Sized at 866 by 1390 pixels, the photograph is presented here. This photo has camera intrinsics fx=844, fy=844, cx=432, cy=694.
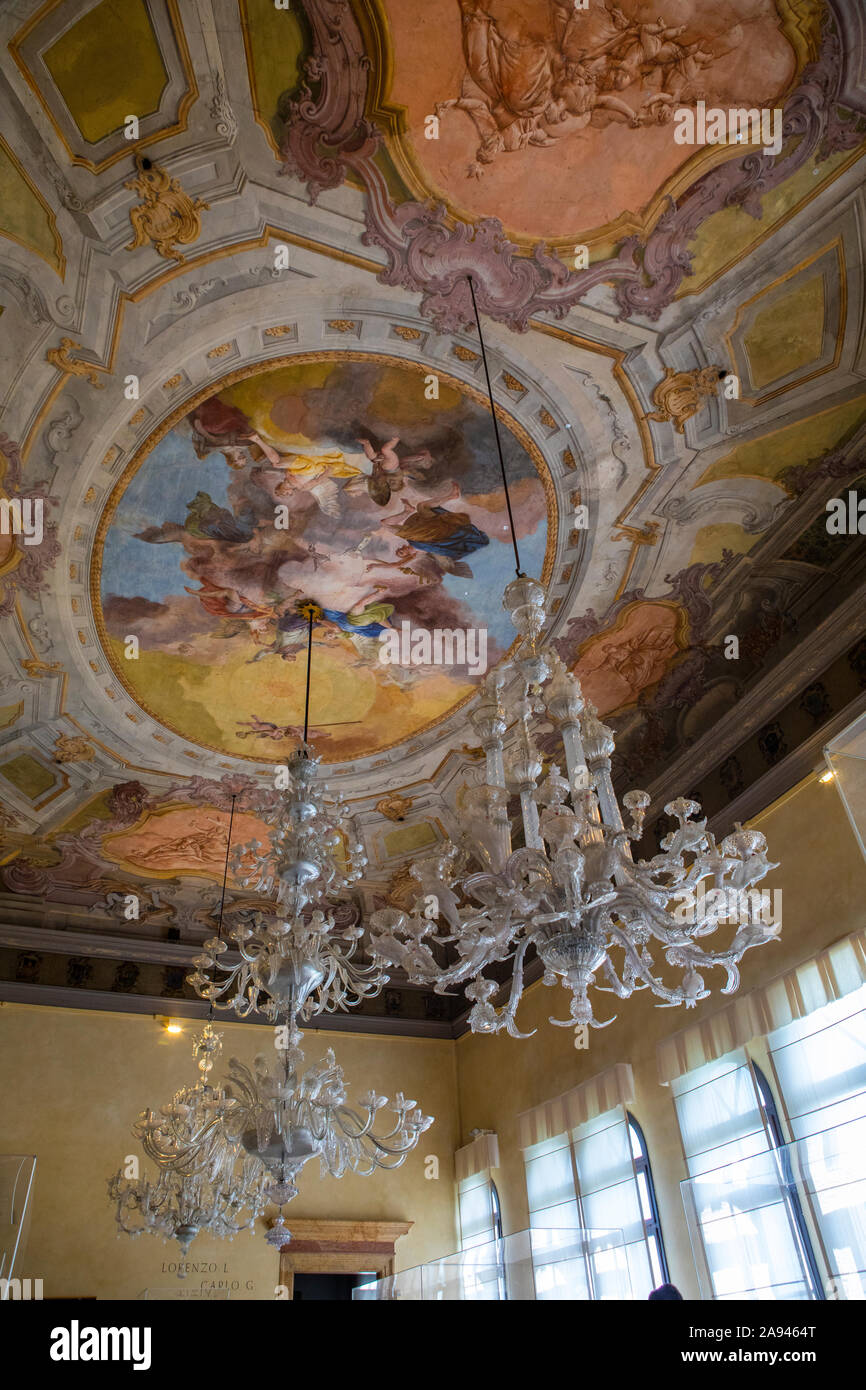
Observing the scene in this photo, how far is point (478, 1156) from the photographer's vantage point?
11.3 meters

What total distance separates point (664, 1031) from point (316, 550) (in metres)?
5.92

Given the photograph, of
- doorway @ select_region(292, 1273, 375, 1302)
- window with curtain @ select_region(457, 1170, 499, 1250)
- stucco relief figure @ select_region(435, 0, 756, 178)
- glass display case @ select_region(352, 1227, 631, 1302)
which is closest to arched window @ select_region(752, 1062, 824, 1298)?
glass display case @ select_region(352, 1227, 631, 1302)

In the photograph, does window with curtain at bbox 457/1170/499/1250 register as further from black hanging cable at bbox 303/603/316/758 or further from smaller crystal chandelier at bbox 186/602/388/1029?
black hanging cable at bbox 303/603/316/758

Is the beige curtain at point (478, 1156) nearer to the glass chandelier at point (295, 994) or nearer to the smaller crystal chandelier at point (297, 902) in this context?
the glass chandelier at point (295, 994)

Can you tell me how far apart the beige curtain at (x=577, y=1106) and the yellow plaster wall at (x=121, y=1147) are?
7.66 ft

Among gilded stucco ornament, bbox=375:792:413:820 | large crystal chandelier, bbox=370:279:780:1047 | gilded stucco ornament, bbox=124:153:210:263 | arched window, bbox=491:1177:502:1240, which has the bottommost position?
arched window, bbox=491:1177:502:1240

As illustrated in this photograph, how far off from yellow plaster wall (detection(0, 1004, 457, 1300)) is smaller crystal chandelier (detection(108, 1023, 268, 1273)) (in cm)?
168

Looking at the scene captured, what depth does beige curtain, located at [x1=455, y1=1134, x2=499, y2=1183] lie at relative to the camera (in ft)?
36.4

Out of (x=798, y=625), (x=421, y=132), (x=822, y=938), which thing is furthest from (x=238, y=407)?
(x=822, y=938)

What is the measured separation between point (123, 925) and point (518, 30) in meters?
11.3

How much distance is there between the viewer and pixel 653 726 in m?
9.71

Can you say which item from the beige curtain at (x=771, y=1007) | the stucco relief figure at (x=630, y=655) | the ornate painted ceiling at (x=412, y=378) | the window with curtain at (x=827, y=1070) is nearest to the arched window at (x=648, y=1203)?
the beige curtain at (x=771, y=1007)

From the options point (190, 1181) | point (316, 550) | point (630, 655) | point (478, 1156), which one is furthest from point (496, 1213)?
point (316, 550)

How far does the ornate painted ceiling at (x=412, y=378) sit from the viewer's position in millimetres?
4789
